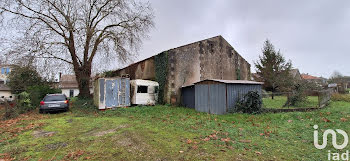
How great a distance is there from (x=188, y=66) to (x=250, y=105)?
627cm

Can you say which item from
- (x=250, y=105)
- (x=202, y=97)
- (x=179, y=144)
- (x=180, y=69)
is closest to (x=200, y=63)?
(x=180, y=69)

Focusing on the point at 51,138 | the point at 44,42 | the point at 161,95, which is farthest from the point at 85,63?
the point at 51,138

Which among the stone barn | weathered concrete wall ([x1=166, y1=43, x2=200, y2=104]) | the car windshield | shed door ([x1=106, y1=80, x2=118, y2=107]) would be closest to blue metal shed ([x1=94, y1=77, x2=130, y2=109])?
shed door ([x1=106, y1=80, x2=118, y2=107])

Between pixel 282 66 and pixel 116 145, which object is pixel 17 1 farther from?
pixel 282 66

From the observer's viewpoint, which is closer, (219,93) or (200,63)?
(219,93)

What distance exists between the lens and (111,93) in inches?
466

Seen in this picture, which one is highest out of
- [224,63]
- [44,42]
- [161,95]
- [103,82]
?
[44,42]

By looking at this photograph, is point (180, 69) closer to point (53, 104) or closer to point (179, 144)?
point (179, 144)

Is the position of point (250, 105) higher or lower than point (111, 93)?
lower

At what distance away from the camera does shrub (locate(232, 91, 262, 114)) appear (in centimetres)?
895

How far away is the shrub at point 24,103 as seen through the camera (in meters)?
11.6

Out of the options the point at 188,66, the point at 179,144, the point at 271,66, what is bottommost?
the point at 179,144

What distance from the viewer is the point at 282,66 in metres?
25.4

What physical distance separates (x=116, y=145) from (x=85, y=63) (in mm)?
13668
